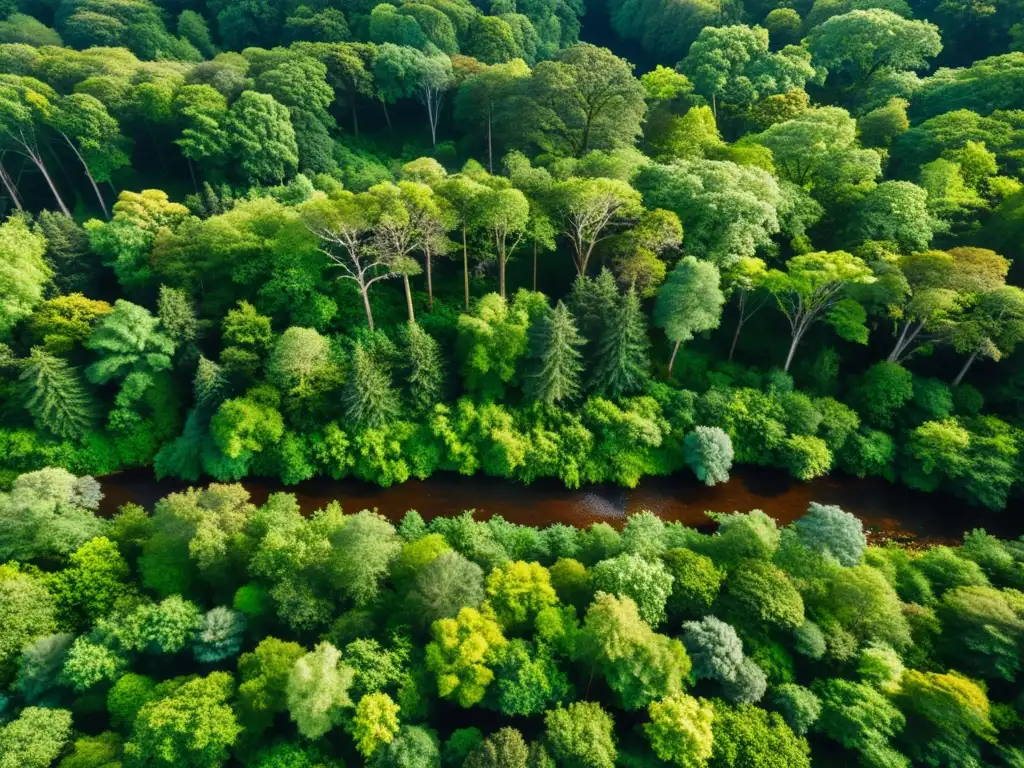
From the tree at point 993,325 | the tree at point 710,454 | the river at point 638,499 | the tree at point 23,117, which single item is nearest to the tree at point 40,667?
the river at point 638,499

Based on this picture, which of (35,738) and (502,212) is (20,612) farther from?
(502,212)

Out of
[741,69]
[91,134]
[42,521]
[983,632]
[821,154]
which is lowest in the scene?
[983,632]

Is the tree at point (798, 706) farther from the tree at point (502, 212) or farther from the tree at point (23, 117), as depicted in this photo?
the tree at point (23, 117)

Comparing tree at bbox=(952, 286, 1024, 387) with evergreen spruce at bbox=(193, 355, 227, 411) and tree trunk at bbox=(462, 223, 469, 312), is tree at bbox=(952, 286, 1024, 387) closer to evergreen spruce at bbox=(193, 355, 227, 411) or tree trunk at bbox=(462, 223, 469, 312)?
tree trunk at bbox=(462, 223, 469, 312)

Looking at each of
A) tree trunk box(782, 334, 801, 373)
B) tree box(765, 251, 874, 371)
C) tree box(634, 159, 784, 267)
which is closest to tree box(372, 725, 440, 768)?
tree box(765, 251, 874, 371)

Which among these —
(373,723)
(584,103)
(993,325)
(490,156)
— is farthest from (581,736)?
(490,156)

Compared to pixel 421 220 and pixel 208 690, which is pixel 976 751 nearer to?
pixel 208 690
